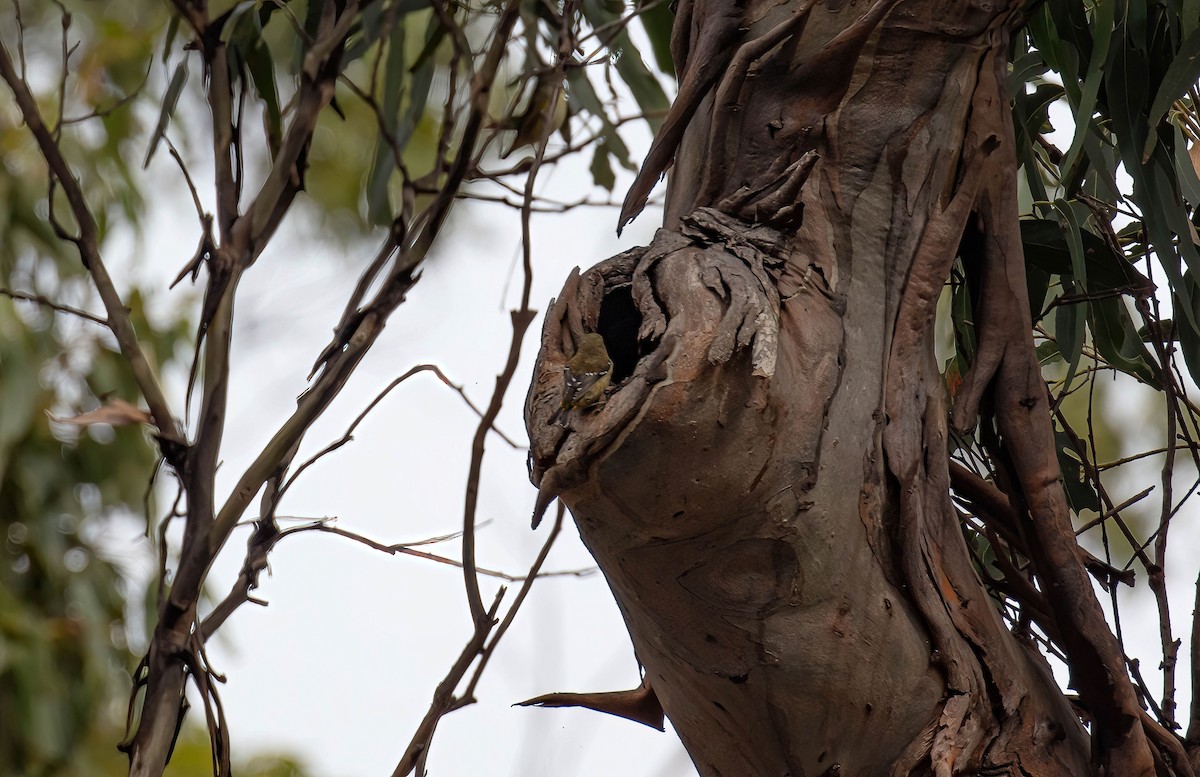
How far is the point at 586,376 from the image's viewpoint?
60 centimetres

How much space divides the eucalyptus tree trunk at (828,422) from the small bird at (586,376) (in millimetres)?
12

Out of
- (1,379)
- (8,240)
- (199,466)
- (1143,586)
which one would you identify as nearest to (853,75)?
(199,466)

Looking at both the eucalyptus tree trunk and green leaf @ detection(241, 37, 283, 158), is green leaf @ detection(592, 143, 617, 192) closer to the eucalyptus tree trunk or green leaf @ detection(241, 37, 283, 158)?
the eucalyptus tree trunk

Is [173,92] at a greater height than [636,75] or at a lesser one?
lesser

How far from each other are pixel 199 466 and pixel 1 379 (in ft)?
→ 8.28

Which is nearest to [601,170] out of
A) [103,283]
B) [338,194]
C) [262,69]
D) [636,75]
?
[636,75]

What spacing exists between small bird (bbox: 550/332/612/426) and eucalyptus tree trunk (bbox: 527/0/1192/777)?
0.04 feet

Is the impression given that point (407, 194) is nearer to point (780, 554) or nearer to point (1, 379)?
point (780, 554)

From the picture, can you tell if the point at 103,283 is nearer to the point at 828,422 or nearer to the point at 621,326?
the point at 621,326

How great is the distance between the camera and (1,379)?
2568 mm

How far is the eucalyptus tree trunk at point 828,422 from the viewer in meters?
0.61

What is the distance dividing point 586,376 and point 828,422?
0.18 m

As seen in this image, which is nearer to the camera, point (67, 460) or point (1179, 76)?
point (1179, 76)

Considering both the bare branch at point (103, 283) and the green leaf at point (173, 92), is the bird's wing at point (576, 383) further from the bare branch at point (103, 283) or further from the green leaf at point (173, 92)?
the green leaf at point (173, 92)
